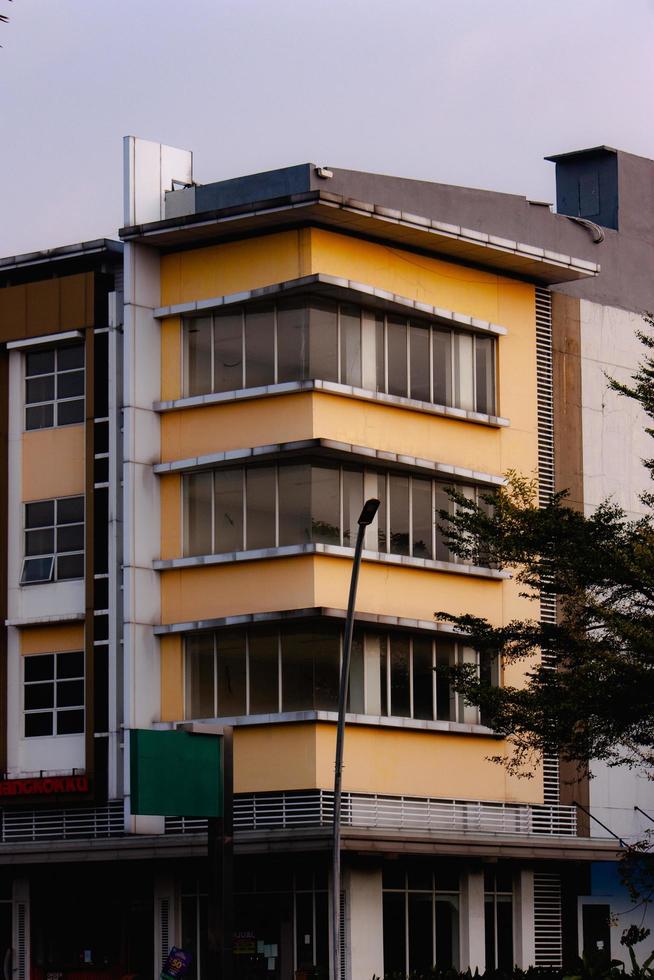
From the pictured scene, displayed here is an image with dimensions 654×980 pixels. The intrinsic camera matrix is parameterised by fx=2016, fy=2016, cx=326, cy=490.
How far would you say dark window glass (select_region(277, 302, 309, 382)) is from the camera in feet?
150

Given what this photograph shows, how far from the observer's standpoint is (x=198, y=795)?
27875mm

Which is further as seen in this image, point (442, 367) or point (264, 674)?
point (442, 367)

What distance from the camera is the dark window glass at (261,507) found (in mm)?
45812

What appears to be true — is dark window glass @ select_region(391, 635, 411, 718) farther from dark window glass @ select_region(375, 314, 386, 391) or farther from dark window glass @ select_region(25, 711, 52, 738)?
dark window glass @ select_region(25, 711, 52, 738)

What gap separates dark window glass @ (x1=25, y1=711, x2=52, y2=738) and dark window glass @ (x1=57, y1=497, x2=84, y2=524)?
183 inches

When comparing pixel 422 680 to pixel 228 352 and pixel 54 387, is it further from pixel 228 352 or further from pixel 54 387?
pixel 54 387

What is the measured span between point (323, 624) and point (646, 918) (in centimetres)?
1198

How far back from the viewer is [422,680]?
4678cm

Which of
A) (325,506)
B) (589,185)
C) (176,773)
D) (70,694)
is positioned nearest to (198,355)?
(325,506)

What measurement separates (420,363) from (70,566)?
975 cm

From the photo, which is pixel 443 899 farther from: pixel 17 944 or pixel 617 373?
pixel 617 373

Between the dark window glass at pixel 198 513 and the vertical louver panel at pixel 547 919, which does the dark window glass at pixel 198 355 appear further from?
the vertical louver panel at pixel 547 919

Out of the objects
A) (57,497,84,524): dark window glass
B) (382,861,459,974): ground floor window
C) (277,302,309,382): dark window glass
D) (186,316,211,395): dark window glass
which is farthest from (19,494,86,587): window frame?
(382,861,459,974): ground floor window

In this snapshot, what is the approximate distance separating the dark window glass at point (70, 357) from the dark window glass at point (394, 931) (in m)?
14.9
